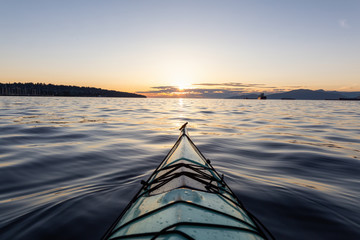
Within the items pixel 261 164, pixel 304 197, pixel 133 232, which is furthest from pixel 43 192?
pixel 261 164

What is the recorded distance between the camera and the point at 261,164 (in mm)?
6875

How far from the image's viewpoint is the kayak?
209 centimetres

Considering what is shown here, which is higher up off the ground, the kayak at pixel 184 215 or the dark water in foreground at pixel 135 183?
the kayak at pixel 184 215

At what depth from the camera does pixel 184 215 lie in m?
2.22

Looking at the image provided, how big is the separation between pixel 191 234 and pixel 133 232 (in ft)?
2.40

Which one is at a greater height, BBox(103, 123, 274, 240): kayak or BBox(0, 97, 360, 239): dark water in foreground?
BBox(103, 123, 274, 240): kayak

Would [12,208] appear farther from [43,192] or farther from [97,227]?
[97,227]

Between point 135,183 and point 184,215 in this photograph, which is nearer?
point 184,215

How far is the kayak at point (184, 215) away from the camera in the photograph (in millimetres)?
2091

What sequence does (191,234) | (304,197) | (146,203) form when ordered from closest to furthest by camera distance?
(191,234), (146,203), (304,197)

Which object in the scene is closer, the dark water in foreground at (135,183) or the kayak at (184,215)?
the kayak at (184,215)

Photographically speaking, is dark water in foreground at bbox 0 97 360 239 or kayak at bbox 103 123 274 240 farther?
dark water in foreground at bbox 0 97 360 239

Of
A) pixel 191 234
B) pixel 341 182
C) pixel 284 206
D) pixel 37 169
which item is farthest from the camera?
pixel 37 169

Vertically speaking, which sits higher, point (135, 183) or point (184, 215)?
point (184, 215)
